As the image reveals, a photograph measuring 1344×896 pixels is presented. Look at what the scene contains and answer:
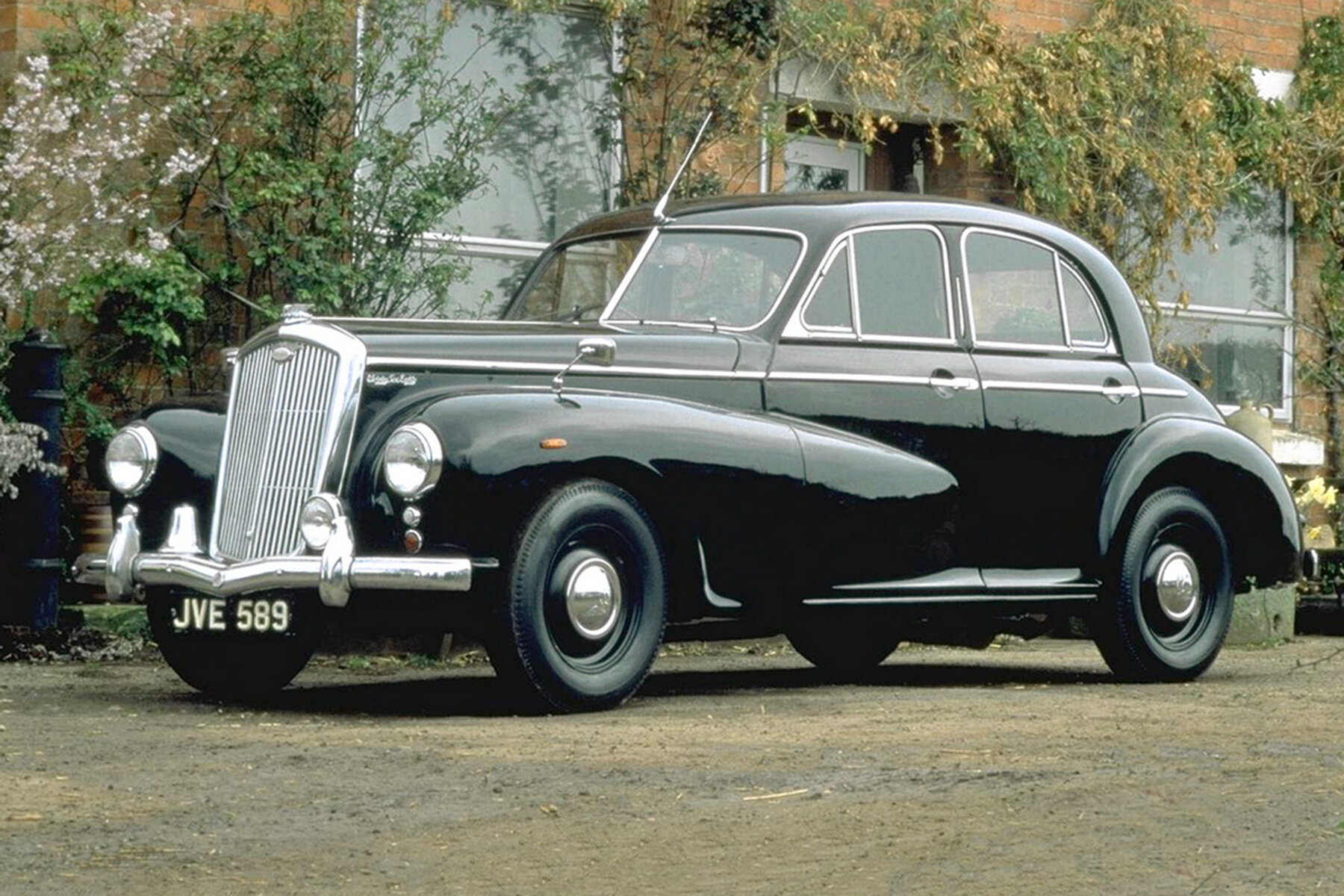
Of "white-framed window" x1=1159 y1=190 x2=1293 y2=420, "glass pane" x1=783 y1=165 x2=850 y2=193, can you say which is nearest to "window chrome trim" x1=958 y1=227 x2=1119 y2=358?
"glass pane" x1=783 y1=165 x2=850 y2=193

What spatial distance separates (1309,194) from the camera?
16.8 m

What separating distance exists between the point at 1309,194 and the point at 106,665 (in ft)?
32.5

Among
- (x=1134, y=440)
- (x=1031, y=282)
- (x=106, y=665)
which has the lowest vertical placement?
(x=106, y=665)

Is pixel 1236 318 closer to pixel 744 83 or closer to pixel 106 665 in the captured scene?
pixel 744 83

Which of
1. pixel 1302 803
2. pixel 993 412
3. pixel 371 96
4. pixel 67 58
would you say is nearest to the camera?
pixel 1302 803

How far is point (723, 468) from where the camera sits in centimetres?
809

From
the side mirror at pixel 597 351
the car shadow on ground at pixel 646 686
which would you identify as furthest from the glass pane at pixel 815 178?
the side mirror at pixel 597 351

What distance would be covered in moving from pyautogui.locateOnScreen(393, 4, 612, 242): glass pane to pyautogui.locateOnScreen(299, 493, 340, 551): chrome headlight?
16.4 ft

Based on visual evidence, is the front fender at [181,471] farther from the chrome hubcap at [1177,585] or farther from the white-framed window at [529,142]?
the white-framed window at [529,142]

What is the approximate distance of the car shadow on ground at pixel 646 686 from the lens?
26.7ft

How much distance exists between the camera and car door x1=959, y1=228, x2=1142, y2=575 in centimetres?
920

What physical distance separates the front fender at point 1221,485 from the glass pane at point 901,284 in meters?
0.95

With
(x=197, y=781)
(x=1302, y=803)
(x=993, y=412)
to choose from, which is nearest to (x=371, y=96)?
(x=993, y=412)

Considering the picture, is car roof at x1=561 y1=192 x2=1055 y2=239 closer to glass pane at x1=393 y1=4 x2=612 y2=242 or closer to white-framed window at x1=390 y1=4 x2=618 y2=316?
white-framed window at x1=390 y1=4 x2=618 y2=316
